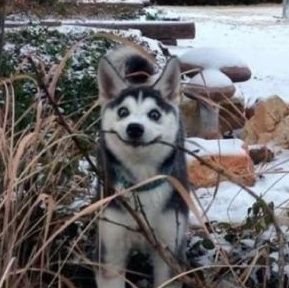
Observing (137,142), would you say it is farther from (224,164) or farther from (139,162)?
(224,164)

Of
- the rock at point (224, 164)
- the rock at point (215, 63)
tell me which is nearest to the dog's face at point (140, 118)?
the rock at point (224, 164)

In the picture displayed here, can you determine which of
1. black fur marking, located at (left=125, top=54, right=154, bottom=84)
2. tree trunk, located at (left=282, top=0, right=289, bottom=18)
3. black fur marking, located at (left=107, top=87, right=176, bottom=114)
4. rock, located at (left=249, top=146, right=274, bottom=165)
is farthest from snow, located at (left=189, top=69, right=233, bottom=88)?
tree trunk, located at (left=282, top=0, right=289, bottom=18)

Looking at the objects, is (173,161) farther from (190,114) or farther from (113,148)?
(190,114)

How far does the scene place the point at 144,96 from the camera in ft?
11.9

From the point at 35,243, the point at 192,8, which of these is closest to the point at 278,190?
the point at 35,243

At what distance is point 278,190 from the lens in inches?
224

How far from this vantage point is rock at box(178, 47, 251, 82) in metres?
7.96

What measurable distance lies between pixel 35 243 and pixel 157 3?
19719 mm

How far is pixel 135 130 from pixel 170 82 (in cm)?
33

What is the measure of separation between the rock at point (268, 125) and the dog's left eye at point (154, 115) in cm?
330

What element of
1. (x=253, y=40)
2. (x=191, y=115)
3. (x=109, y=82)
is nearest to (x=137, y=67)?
(x=109, y=82)

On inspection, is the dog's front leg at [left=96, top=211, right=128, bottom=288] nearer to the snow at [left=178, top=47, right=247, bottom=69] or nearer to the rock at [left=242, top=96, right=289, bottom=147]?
the rock at [left=242, top=96, right=289, bottom=147]

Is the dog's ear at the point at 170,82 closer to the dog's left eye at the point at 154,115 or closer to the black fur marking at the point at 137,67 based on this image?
the dog's left eye at the point at 154,115

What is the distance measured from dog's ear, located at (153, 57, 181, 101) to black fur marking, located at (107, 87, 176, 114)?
39 millimetres
